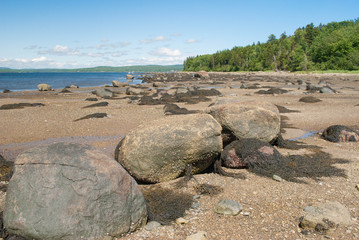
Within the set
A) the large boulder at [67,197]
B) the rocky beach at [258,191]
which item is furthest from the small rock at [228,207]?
the large boulder at [67,197]

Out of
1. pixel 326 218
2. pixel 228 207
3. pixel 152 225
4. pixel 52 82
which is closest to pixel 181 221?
pixel 152 225

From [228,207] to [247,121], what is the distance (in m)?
4.07

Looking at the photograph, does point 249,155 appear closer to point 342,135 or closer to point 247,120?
point 247,120

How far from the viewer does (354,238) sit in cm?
427

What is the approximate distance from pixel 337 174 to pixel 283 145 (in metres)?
2.65

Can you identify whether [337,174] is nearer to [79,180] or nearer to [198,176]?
[198,176]

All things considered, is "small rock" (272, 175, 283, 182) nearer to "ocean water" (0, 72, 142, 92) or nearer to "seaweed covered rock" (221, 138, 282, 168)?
"seaweed covered rock" (221, 138, 282, 168)

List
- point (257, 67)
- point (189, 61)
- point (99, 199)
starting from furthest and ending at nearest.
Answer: point (189, 61)
point (257, 67)
point (99, 199)

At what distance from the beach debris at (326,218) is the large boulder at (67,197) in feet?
9.07

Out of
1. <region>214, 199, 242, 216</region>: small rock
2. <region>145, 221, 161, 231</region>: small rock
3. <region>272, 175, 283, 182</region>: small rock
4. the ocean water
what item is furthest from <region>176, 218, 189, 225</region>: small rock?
the ocean water

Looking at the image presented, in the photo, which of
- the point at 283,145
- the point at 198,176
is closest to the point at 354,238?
the point at 198,176

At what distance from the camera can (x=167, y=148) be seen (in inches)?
256

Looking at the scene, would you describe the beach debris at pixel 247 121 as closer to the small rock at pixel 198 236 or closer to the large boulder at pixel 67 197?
the small rock at pixel 198 236

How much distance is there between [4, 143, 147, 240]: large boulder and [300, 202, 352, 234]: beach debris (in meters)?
2.76
